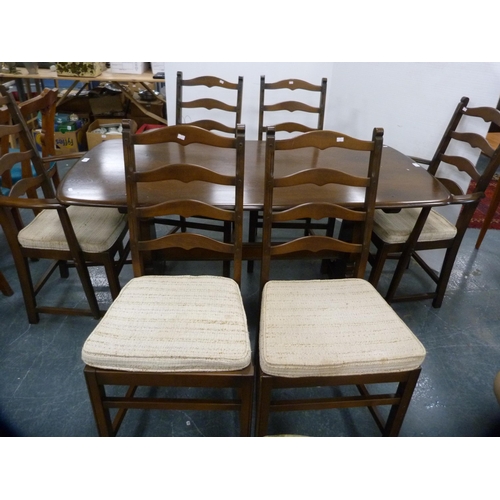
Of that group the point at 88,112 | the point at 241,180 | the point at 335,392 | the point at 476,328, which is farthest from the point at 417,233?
the point at 88,112

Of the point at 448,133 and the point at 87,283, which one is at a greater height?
the point at 448,133

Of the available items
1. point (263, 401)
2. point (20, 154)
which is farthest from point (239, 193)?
point (20, 154)

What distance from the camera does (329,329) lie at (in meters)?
1.23

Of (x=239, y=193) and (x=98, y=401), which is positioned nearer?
(x=98, y=401)

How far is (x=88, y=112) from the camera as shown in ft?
14.5

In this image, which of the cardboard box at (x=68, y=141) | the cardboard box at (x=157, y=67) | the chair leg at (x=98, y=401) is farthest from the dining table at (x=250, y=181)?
the cardboard box at (x=68, y=141)

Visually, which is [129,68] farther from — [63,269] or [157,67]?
[63,269]

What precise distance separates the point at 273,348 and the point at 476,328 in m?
1.46

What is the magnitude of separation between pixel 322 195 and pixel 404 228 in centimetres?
58

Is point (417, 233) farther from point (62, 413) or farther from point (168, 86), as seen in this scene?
point (168, 86)

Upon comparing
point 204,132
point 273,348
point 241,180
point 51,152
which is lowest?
point 273,348

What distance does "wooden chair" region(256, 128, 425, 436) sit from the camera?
1139mm

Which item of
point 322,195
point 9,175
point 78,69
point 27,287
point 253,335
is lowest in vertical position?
point 253,335

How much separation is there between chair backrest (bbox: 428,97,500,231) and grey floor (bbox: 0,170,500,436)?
1.93 ft
